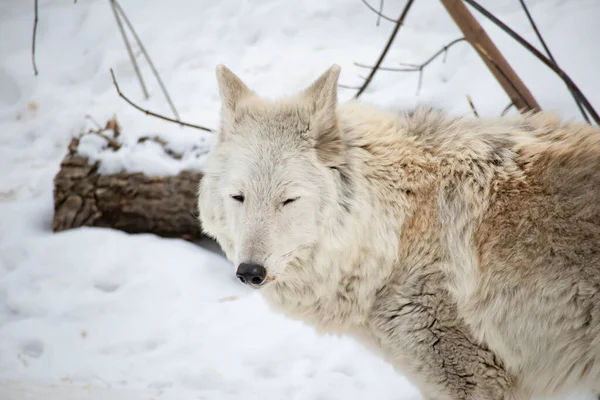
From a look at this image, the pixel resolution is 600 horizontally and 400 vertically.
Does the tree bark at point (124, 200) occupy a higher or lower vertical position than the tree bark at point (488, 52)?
lower

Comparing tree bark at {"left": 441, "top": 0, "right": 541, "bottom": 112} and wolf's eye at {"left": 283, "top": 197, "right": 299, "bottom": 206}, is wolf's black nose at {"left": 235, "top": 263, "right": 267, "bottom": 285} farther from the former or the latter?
tree bark at {"left": 441, "top": 0, "right": 541, "bottom": 112}

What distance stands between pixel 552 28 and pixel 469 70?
938mm

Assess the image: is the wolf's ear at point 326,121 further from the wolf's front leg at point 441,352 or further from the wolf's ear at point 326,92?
the wolf's front leg at point 441,352

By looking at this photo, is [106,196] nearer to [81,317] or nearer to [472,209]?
[81,317]

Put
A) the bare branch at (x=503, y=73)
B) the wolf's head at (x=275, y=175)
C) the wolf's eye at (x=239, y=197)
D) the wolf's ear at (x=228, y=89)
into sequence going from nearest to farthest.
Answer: the wolf's head at (x=275, y=175) < the wolf's eye at (x=239, y=197) < the wolf's ear at (x=228, y=89) < the bare branch at (x=503, y=73)

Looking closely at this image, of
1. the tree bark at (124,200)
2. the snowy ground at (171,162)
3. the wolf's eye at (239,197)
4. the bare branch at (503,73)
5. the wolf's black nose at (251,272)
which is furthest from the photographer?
the tree bark at (124,200)

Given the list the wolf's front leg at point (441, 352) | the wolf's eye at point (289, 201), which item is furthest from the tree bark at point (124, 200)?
the wolf's front leg at point (441, 352)

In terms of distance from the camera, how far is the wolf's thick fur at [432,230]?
2854 mm

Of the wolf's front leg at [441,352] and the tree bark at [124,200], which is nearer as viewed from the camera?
the wolf's front leg at [441,352]

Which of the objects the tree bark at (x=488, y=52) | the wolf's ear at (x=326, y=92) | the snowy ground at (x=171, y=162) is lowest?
the snowy ground at (x=171, y=162)

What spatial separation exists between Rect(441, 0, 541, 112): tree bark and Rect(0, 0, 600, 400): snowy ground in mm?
1332

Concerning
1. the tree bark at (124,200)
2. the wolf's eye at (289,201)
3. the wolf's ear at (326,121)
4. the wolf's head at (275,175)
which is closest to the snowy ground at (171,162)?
the tree bark at (124,200)

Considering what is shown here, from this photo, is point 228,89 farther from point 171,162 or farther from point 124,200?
point 124,200

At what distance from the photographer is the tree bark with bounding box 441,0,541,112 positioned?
4.02 meters
